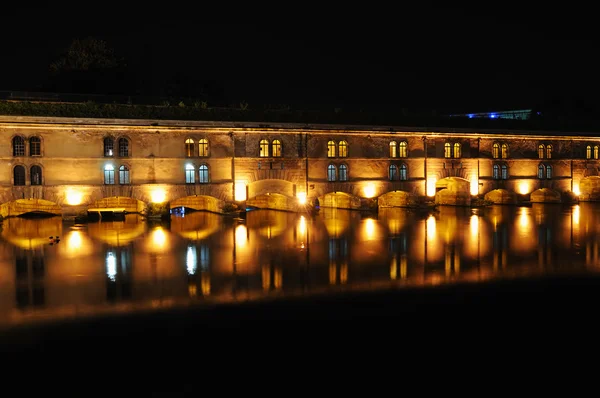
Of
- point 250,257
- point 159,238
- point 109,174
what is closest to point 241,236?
point 159,238

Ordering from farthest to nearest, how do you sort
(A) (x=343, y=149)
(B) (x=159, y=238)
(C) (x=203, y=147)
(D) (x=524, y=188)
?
(D) (x=524, y=188)
(A) (x=343, y=149)
(C) (x=203, y=147)
(B) (x=159, y=238)

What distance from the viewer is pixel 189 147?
119 ft

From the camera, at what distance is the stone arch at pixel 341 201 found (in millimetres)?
42344

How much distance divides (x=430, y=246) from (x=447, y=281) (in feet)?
23.0

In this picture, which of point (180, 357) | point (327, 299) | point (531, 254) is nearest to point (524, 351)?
point (327, 299)

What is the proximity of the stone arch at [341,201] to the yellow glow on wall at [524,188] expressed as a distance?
49.8 feet

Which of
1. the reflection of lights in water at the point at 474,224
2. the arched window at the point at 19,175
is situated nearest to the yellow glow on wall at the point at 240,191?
the arched window at the point at 19,175

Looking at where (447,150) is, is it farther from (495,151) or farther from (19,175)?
(19,175)

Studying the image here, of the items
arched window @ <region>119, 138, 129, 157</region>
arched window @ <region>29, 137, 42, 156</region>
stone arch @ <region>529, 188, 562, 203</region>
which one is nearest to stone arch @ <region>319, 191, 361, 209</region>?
arched window @ <region>119, 138, 129, 157</region>

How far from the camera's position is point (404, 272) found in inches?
776

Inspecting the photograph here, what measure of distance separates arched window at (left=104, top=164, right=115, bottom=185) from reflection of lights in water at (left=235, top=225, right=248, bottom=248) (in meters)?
8.62

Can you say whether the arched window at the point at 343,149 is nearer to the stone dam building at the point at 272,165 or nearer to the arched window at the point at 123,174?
the stone dam building at the point at 272,165

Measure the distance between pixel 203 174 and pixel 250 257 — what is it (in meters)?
15.4

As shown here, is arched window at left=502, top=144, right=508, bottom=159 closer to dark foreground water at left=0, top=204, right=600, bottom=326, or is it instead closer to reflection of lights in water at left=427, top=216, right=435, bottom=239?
dark foreground water at left=0, top=204, right=600, bottom=326
